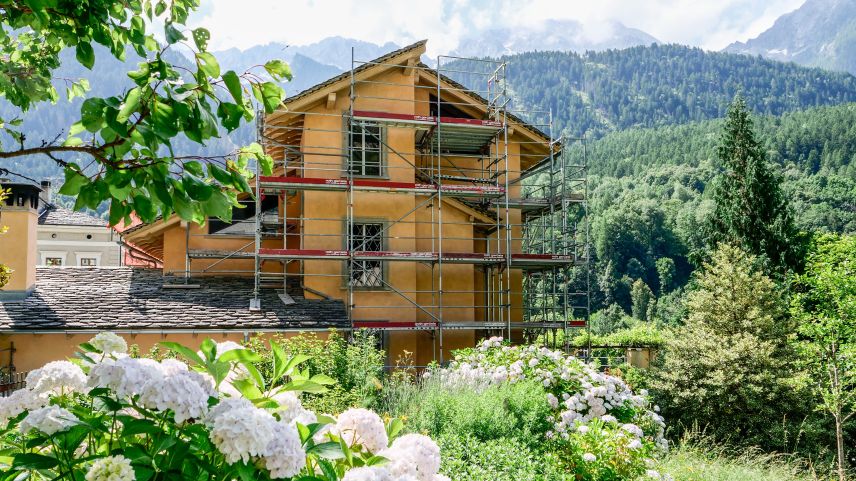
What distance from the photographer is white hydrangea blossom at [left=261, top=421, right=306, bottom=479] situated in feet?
7.59

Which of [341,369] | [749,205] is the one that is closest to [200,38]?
[341,369]

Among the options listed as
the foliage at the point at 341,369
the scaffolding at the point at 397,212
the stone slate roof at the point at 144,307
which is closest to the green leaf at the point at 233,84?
the foliage at the point at 341,369

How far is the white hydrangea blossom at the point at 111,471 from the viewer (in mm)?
2189

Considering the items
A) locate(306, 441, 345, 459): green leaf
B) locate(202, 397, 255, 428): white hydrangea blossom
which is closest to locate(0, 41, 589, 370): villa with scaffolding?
locate(306, 441, 345, 459): green leaf

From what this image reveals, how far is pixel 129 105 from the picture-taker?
→ 272 centimetres

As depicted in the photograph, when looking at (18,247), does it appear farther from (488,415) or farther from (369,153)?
(488,415)

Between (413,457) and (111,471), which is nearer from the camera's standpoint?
(111,471)

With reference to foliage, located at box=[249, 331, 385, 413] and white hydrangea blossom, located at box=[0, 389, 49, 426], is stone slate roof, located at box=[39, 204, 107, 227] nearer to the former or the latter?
foliage, located at box=[249, 331, 385, 413]

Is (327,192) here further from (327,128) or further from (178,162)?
(178,162)

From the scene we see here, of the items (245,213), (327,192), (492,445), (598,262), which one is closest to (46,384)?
(492,445)

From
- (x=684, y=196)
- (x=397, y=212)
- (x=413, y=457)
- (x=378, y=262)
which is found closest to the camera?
(x=413, y=457)

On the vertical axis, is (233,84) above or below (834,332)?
above

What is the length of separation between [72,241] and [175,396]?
4507 cm

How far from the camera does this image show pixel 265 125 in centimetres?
1877
